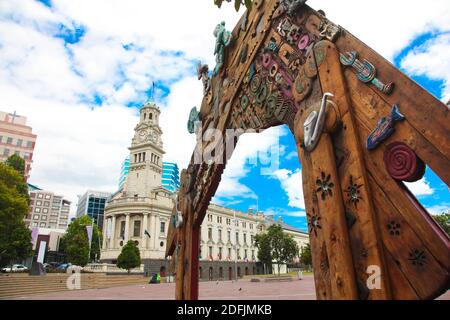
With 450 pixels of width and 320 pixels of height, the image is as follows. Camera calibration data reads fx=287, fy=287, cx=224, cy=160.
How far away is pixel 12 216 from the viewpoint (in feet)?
62.7

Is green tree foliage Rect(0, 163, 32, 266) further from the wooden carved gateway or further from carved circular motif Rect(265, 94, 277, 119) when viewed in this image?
the wooden carved gateway

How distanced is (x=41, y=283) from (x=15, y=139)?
36693 millimetres

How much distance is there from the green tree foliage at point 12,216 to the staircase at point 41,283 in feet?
5.67

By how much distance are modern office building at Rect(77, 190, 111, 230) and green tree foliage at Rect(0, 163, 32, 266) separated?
2111 inches

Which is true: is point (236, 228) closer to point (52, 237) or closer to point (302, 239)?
point (302, 239)

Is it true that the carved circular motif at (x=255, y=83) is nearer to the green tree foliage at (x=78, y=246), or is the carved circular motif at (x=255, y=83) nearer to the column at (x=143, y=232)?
the column at (x=143, y=232)

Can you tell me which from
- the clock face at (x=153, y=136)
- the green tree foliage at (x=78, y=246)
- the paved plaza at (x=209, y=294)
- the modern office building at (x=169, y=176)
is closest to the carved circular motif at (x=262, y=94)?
the paved plaza at (x=209, y=294)

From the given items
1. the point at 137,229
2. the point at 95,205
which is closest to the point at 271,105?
the point at 137,229

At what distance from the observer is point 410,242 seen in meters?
1.61

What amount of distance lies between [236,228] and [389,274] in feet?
151

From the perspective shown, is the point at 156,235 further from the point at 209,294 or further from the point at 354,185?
the point at 354,185

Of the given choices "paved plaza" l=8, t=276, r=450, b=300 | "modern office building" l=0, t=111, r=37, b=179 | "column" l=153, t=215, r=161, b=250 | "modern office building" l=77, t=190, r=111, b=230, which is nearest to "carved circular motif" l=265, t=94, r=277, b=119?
"paved plaza" l=8, t=276, r=450, b=300

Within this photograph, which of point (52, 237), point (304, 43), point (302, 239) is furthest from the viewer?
point (302, 239)

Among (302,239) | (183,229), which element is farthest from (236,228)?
(183,229)
